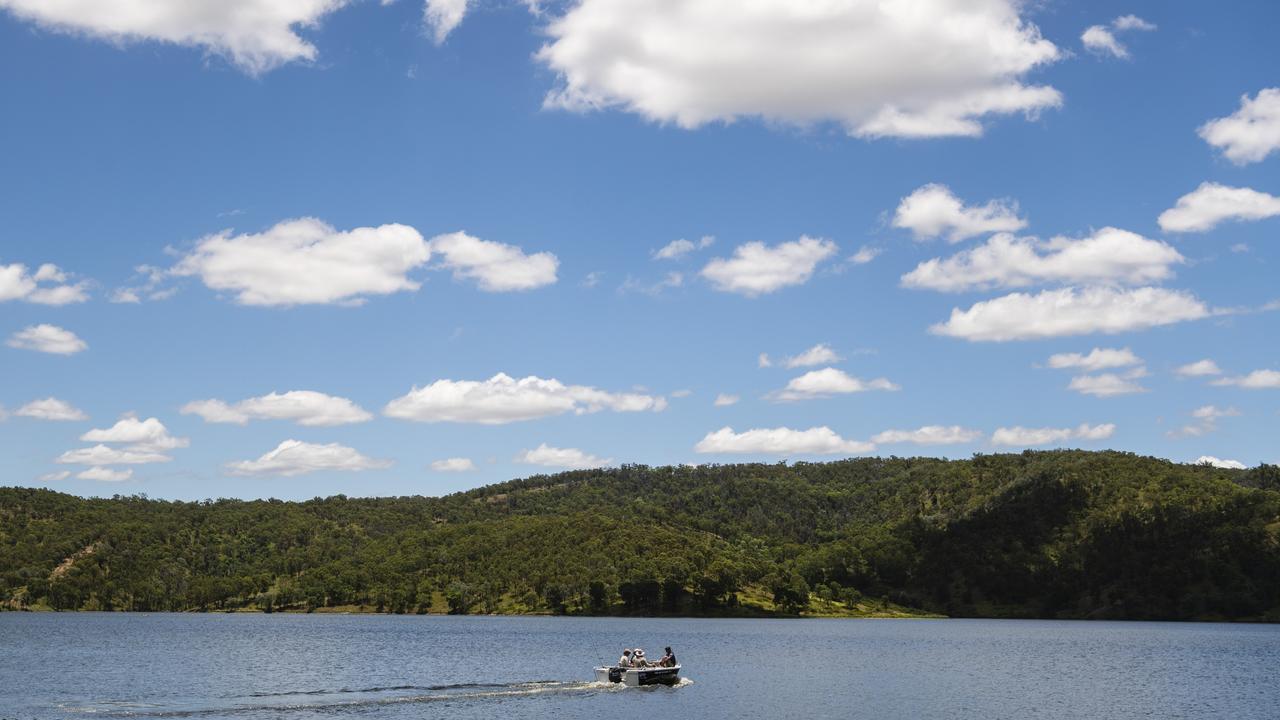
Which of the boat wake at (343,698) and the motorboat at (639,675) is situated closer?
the boat wake at (343,698)

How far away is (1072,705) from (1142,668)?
51.6 meters

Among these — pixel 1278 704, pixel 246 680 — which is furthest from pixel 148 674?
pixel 1278 704

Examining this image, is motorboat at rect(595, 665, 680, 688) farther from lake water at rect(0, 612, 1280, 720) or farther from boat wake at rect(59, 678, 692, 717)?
lake water at rect(0, 612, 1280, 720)

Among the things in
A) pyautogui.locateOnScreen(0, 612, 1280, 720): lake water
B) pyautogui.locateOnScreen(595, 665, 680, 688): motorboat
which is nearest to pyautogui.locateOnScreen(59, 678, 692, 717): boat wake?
pyautogui.locateOnScreen(0, 612, 1280, 720): lake water

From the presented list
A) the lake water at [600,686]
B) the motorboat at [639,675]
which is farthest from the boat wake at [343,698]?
the motorboat at [639,675]

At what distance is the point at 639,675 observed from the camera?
114 metres

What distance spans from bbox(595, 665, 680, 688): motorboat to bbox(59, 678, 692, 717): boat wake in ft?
2.33

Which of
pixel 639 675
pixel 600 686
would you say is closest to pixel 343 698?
pixel 600 686

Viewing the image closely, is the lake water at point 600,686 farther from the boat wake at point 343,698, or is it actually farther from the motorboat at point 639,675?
the motorboat at point 639,675

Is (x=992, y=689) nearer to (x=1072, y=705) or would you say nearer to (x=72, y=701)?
(x=1072, y=705)

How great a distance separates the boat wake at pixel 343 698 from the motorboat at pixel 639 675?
0.71 m

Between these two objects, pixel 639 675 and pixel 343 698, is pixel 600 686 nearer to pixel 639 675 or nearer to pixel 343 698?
pixel 639 675

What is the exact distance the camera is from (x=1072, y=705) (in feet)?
352

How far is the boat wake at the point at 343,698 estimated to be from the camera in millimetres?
89812
